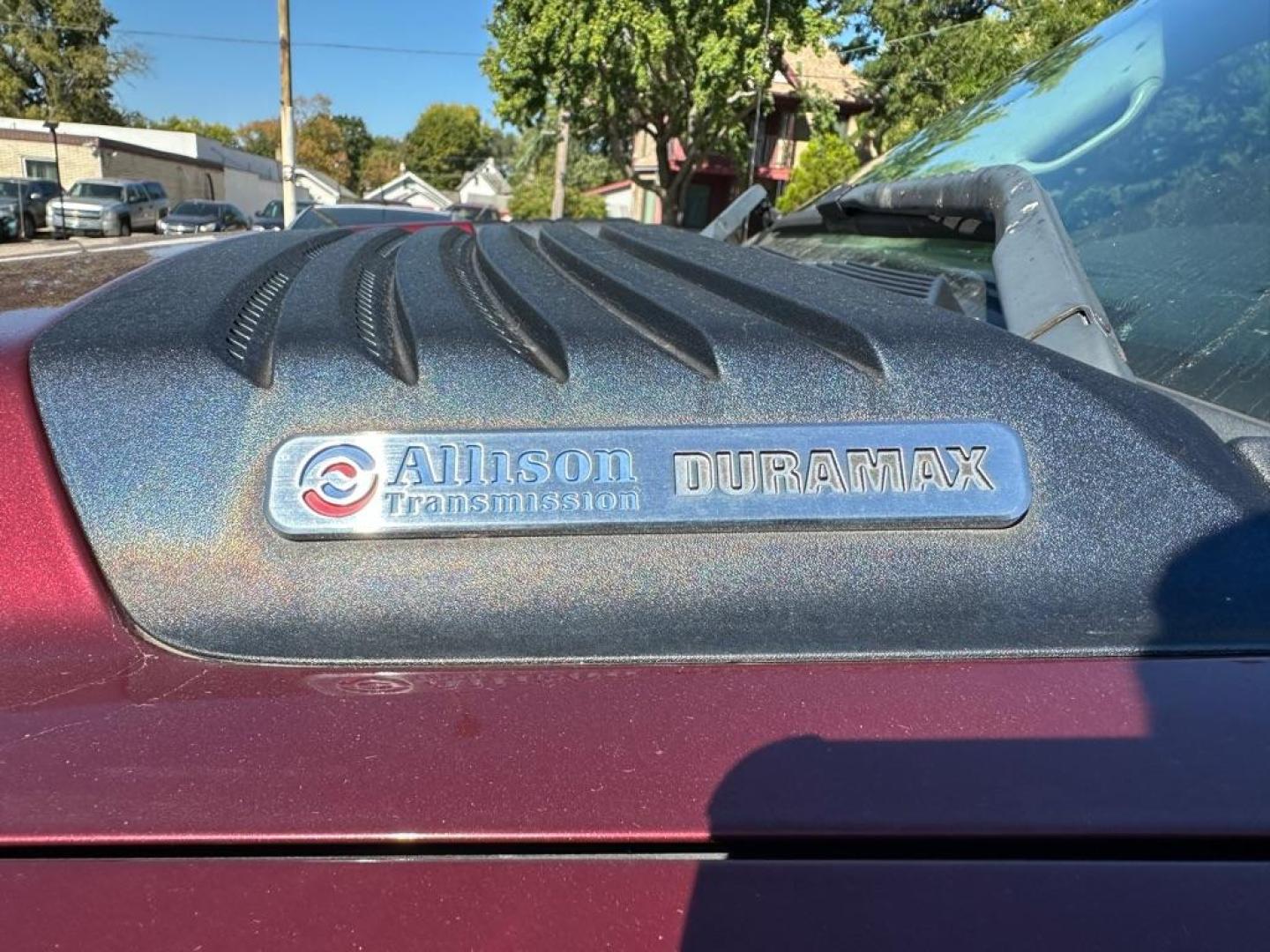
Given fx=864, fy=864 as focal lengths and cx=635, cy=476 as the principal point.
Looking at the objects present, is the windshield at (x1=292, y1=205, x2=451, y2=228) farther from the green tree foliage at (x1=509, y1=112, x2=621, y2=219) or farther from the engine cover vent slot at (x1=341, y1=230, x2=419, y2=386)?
the green tree foliage at (x1=509, y1=112, x2=621, y2=219)

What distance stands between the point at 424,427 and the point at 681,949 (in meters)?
0.58

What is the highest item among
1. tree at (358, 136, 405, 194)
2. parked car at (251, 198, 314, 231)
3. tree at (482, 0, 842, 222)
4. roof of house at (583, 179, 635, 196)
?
tree at (358, 136, 405, 194)

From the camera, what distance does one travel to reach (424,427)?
3.13 ft

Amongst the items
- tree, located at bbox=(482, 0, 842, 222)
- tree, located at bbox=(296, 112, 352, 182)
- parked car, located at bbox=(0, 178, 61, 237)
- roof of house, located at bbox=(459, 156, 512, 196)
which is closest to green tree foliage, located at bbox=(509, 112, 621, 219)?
tree, located at bbox=(482, 0, 842, 222)

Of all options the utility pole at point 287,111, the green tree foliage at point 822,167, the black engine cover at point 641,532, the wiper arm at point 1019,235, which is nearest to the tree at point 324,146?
the utility pole at point 287,111

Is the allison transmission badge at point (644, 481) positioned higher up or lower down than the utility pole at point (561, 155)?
lower down

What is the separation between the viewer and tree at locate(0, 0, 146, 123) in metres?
42.1

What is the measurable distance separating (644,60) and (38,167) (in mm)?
25058

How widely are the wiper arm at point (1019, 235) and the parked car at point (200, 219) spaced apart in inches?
904

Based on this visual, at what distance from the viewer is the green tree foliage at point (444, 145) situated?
7856cm

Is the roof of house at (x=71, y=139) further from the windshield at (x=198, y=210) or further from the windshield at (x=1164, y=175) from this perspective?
the windshield at (x=1164, y=175)

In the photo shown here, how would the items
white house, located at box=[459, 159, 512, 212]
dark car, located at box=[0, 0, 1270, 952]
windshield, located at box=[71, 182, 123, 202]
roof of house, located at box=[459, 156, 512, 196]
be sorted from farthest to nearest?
roof of house, located at box=[459, 156, 512, 196], white house, located at box=[459, 159, 512, 212], windshield, located at box=[71, 182, 123, 202], dark car, located at box=[0, 0, 1270, 952]

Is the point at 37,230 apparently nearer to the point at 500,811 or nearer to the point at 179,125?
the point at 500,811

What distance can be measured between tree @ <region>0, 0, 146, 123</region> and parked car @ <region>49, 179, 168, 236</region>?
2344cm
